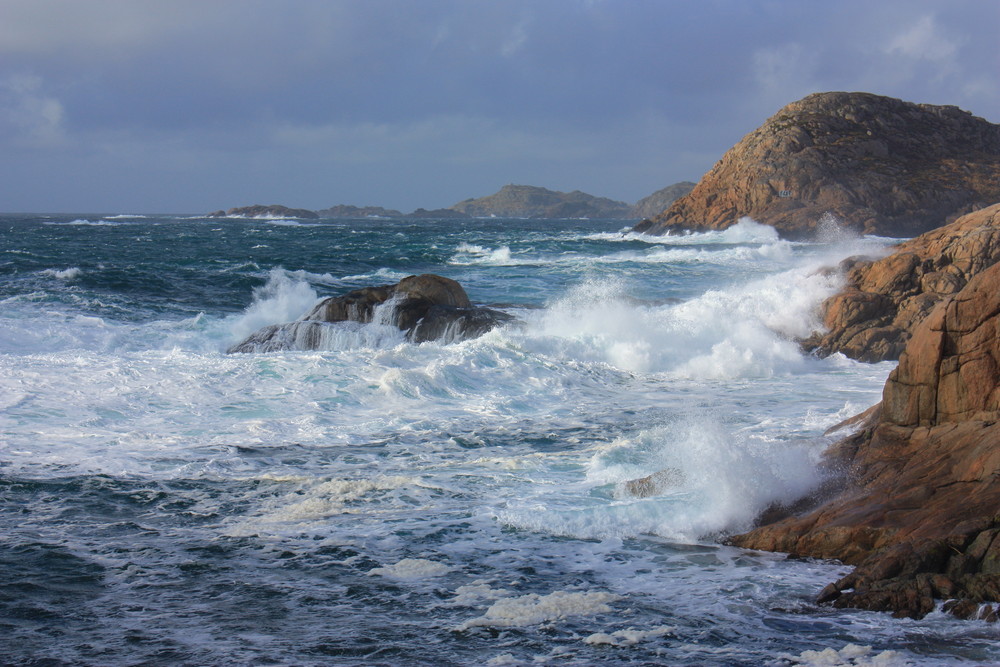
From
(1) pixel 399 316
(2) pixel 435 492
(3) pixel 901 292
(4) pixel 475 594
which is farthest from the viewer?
(1) pixel 399 316

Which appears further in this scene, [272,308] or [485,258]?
[485,258]

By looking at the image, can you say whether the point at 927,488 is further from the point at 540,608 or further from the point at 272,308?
the point at 272,308

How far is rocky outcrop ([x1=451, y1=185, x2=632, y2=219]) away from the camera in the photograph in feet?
584

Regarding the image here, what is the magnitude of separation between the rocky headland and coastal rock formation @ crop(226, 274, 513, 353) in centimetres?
891

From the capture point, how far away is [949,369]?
7.13 metres

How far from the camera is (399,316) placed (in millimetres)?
16516

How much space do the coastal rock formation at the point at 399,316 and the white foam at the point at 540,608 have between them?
10287 millimetres

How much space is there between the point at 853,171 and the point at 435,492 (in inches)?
2243

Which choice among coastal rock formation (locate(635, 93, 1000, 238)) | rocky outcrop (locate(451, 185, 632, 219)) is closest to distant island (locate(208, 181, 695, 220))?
rocky outcrop (locate(451, 185, 632, 219))

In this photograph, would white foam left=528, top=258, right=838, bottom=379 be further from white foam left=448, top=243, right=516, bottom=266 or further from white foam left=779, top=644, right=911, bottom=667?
white foam left=448, top=243, right=516, bottom=266

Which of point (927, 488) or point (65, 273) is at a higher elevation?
point (65, 273)

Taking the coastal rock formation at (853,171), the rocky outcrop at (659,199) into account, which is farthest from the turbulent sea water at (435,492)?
the rocky outcrop at (659,199)

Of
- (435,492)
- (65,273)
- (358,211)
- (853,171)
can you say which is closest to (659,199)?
(358,211)

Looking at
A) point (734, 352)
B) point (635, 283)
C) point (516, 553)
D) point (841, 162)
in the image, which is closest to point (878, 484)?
point (516, 553)
